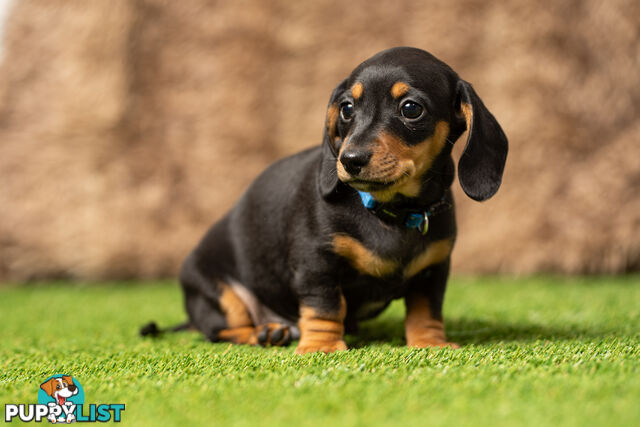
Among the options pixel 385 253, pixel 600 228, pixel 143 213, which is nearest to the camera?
pixel 385 253

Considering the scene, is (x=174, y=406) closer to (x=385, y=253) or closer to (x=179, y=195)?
(x=385, y=253)

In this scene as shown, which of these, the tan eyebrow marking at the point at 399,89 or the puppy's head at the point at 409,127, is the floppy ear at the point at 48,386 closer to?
the puppy's head at the point at 409,127

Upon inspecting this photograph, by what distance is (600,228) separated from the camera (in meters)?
4.11

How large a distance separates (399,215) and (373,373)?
583mm

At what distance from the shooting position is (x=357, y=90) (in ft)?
6.36

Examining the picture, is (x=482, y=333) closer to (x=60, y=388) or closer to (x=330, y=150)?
(x=330, y=150)

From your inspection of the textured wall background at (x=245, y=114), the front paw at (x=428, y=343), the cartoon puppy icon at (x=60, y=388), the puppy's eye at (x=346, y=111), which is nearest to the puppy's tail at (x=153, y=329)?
the cartoon puppy icon at (x=60, y=388)

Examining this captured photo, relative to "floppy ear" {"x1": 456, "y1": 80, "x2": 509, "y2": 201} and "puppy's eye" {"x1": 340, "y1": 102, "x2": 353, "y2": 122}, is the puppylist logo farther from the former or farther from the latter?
"floppy ear" {"x1": 456, "y1": 80, "x2": 509, "y2": 201}

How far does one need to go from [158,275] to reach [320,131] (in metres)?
1.54

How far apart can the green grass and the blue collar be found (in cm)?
39

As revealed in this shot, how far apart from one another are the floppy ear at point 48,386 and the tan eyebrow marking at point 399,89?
1.20m

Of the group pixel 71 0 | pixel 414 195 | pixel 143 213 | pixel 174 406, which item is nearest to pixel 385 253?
pixel 414 195

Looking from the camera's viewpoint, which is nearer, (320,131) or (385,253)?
(385,253)

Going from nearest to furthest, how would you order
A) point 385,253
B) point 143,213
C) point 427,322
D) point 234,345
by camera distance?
point 385,253, point 427,322, point 234,345, point 143,213
